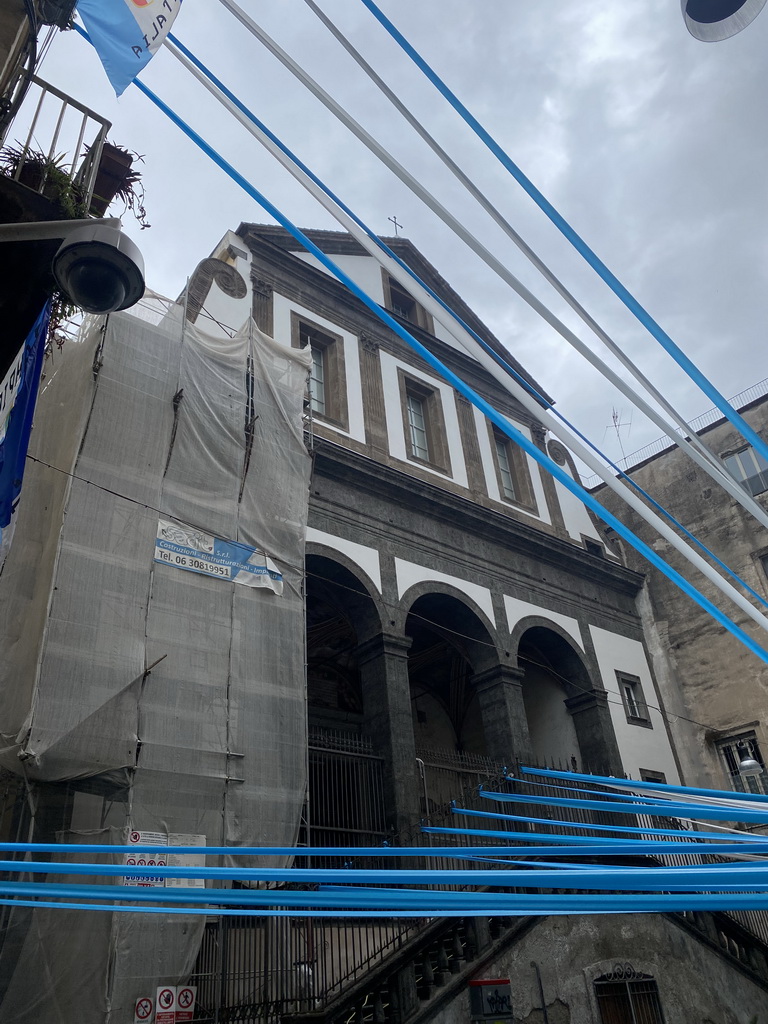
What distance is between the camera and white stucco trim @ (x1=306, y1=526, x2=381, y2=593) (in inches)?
495

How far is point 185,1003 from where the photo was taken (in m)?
7.21

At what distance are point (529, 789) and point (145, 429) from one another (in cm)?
789

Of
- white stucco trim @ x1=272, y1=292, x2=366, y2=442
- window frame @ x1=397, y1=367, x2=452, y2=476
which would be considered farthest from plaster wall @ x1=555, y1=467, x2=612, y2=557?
white stucco trim @ x1=272, y1=292, x2=366, y2=442

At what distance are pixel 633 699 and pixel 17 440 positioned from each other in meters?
14.2

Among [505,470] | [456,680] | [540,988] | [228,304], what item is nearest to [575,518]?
[505,470]

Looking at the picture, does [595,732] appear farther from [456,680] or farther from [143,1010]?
[143,1010]

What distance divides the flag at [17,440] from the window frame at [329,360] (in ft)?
26.9

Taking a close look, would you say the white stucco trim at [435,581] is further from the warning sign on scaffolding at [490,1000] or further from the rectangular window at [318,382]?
the warning sign on scaffolding at [490,1000]

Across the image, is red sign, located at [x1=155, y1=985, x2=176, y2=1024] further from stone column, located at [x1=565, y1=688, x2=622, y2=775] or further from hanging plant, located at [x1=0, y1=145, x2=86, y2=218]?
stone column, located at [x1=565, y1=688, x2=622, y2=775]

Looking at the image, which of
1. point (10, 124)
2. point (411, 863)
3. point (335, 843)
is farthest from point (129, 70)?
point (335, 843)

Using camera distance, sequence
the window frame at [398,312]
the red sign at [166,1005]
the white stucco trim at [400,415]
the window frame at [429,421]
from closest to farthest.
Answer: the red sign at [166,1005]
the white stucco trim at [400,415]
the window frame at [429,421]
the window frame at [398,312]

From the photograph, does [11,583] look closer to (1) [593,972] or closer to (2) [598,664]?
(1) [593,972]

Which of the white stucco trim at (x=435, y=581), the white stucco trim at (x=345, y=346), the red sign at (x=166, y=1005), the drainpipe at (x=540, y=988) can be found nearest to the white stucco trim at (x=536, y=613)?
the white stucco trim at (x=435, y=581)

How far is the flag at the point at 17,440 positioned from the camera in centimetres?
559
